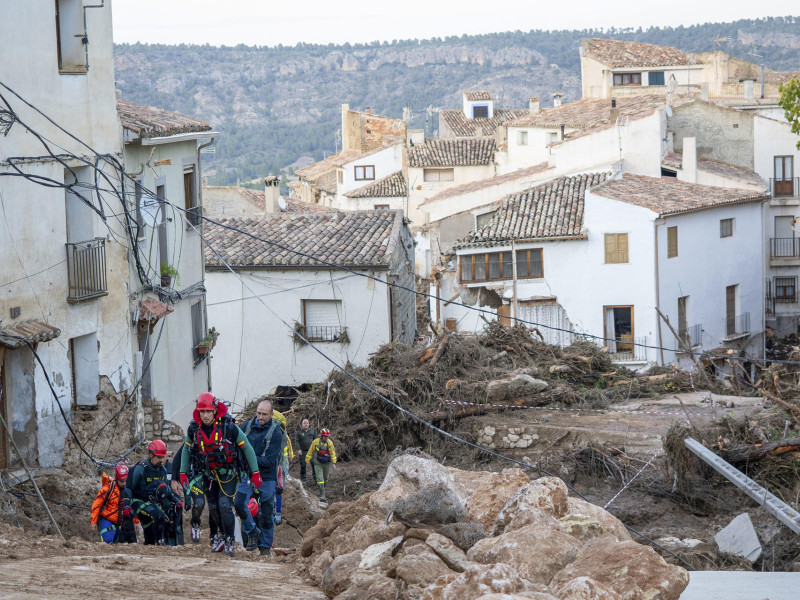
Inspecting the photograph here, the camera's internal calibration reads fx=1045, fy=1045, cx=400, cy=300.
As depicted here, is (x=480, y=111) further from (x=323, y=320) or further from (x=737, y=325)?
(x=323, y=320)

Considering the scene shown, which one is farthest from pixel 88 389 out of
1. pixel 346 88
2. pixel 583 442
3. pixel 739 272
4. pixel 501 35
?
pixel 501 35

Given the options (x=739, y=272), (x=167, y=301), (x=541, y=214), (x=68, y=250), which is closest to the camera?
(x=68, y=250)

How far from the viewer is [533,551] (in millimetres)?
6840

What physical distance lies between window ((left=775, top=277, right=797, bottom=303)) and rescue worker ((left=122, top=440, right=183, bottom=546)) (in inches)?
1439

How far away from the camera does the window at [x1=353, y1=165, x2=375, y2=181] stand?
57.9m

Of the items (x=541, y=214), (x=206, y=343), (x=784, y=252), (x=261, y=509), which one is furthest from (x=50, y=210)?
(x=784, y=252)

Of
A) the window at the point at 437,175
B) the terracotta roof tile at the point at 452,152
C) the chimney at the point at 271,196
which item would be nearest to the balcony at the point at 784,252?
the terracotta roof tile at the point at 452,152

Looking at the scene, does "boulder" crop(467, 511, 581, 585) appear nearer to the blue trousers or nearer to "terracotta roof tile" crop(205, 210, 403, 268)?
the blue trousers

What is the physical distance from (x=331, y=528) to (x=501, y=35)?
13973 cm

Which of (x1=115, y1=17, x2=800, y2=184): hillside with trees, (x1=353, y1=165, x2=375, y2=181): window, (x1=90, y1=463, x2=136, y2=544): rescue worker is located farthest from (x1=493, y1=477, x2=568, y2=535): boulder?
(x1=115, y1=17, x2=800, y2=184): hillside with trees

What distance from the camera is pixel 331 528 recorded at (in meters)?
9.11

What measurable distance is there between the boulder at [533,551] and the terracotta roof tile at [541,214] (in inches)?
1047

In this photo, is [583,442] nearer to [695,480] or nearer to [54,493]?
[695,480]

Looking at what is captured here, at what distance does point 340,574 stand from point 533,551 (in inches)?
53.6
